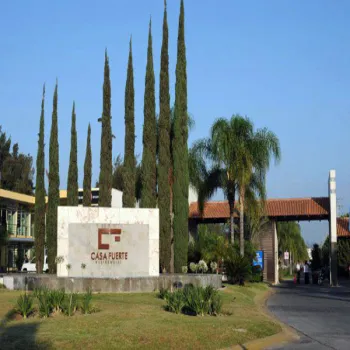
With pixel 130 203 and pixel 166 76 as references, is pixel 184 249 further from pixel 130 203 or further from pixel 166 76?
pixel 166 76

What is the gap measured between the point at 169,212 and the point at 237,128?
30.9ft

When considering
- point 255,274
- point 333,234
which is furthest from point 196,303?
point 333,234

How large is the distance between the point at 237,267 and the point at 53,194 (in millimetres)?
11806

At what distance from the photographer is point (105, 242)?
26.7 metres

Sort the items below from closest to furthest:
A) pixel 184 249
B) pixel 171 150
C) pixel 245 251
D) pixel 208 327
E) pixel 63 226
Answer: pixel 208 327 → pixel 63 226 → pixel 184 249 → pixel 171 150 → pixel 245 251

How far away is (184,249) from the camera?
110 ft

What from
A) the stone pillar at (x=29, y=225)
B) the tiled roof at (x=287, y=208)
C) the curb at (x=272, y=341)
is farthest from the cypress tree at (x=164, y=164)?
the stone pillar at (x=29, y=225)

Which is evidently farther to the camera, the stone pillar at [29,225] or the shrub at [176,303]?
the stone pillar at [29,225]

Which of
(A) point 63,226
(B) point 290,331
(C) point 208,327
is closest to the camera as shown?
(C) point 208,327

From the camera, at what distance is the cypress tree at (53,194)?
125 feet

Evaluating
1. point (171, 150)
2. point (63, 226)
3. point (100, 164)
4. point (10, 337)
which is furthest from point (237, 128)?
point (10, 337)

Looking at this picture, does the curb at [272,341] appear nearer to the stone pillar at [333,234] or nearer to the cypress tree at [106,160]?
the cypress tree at [106,160]

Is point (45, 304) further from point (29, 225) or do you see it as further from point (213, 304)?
point (29, 225)

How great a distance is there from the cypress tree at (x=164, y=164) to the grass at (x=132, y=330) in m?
14.2
